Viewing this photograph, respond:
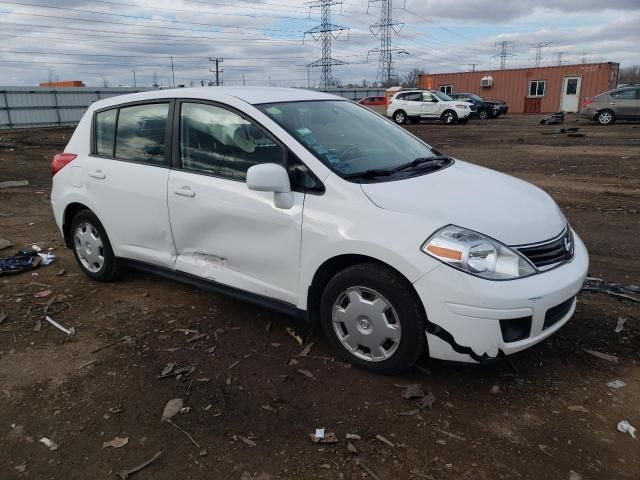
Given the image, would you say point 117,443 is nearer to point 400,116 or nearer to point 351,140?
point 351,140

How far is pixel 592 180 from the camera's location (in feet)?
32.2

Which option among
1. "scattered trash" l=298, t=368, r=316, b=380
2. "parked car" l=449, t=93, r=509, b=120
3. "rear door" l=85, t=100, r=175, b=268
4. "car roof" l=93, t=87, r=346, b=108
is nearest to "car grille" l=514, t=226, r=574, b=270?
"scattered trash" l=298, t=368, r=316, b=380

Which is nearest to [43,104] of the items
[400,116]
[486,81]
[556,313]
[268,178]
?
[400,116]

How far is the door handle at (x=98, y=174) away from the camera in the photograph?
4509 millimetres

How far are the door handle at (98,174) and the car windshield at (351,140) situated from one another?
67.3 inches

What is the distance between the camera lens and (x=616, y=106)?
23453 millimetres

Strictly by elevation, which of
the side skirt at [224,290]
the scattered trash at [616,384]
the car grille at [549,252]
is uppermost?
the car grille at [549,252]

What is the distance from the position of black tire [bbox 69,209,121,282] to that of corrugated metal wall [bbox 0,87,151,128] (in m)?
22.5

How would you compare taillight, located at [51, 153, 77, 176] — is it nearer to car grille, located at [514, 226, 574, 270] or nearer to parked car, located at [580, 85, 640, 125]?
car grille, located at [514, 226, 574, 270]

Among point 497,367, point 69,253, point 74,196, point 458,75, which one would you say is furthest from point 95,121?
point 458,75

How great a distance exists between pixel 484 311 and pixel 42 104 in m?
30.0

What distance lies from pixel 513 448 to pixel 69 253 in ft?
16.9

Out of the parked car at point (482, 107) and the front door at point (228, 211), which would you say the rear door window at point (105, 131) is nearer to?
the front door at point (228, 211)

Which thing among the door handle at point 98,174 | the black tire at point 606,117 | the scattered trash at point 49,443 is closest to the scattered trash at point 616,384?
the scattered trash at point 49,443
